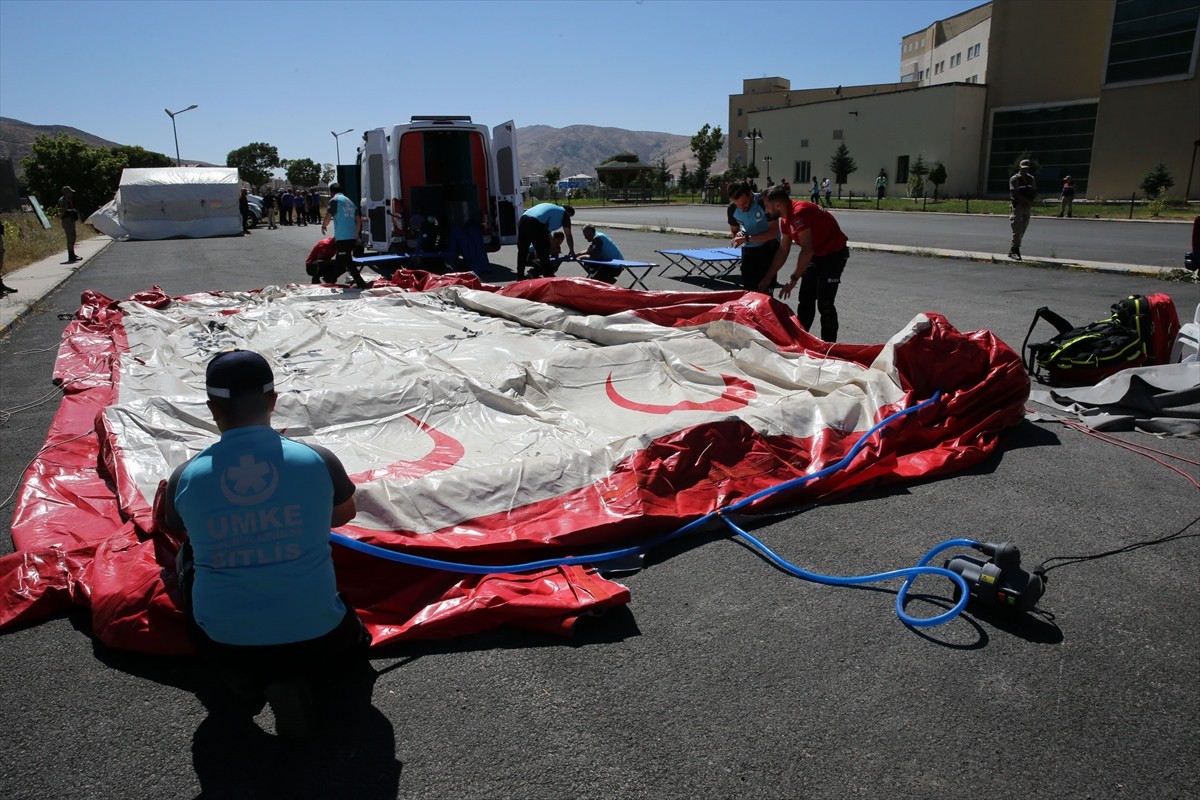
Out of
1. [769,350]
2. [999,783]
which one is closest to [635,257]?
[769,350]

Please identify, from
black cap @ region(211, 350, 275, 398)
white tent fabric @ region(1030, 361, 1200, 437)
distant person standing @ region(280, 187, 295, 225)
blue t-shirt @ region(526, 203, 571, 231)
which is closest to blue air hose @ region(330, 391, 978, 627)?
black cap @ region(211, 350, 275, 398)

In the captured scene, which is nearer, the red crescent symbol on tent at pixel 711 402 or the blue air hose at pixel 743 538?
the blue air hose at pixel 743 538

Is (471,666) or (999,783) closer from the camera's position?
(999,783)

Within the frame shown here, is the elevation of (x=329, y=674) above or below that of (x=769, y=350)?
below

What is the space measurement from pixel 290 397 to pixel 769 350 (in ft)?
11.6

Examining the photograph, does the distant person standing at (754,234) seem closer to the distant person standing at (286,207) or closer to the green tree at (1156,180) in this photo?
the distant person standing at (286,207)

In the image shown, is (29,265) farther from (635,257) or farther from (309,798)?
(309,798)

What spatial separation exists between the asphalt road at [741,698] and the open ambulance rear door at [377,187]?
10.5 metres

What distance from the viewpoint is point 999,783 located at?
2.24 meters

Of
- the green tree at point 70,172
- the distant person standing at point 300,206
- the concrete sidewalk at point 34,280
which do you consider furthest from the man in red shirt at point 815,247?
the green tree at point 70,172

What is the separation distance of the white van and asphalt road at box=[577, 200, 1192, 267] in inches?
391

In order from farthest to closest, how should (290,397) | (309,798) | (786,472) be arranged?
(290,397) → (786,472) → (309,798)

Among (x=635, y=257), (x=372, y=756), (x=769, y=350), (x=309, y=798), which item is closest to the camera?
(x=309, y=798)

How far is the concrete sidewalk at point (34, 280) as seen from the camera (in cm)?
1098
